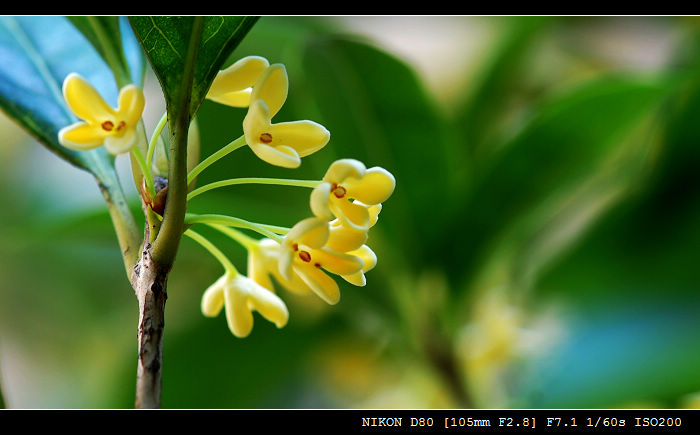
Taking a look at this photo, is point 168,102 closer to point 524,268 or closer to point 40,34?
point 40,34

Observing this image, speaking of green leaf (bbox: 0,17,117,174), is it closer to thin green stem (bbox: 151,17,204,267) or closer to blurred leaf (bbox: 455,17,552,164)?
thin green stem (bbox: 151,17,204,267)

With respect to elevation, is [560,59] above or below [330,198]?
above

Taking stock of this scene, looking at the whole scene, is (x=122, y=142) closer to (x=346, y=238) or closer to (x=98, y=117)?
(x=98, y=117)

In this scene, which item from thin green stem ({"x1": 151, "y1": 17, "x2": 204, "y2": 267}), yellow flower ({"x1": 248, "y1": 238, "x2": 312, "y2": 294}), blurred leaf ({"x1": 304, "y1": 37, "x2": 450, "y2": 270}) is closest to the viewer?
thin green stem ({"x1": 151, "y1": 17, "x2": 204, "y2": 267})

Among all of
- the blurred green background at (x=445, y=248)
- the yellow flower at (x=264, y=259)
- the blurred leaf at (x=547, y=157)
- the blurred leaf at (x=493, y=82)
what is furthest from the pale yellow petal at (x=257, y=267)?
the blurred leaf at (x=493, y=82)

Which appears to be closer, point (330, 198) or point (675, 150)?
point (330, 198)

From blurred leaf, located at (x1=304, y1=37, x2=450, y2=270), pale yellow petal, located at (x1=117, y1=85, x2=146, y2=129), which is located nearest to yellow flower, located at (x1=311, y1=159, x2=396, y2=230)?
pale yellow petal, located at (x1=117, y1=85, x2=146, y2=129)
